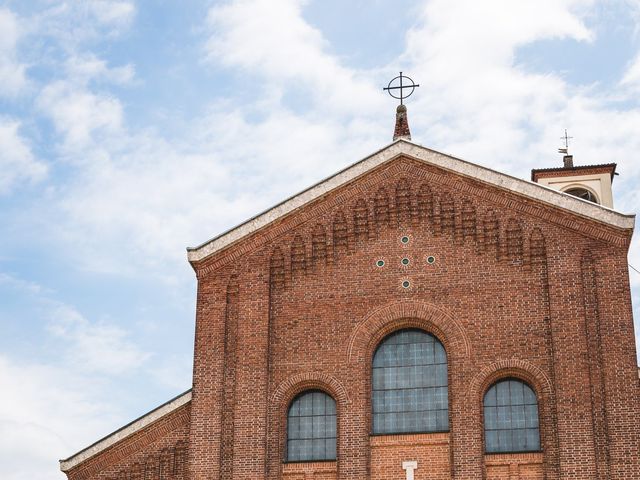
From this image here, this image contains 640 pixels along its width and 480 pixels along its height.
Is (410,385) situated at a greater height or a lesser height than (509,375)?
lesser

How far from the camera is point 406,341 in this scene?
22344mm

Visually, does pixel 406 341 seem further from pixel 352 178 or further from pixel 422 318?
pixel 352 178

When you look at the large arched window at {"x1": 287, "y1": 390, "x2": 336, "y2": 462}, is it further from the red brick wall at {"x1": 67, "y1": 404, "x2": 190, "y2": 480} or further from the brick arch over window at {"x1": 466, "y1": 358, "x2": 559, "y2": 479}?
the brick arch over window at {"x1": 466, "y1": 358, "x2": 559, "y2": 479}

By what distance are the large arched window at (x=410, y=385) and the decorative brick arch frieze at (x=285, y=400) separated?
30.9 inches

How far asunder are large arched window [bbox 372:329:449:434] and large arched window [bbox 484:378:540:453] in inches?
37.4

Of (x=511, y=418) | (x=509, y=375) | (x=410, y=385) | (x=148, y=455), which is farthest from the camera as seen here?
(x=148, y=455)

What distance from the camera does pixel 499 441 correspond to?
21.0 metres

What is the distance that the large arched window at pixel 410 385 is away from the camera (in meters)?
21.5

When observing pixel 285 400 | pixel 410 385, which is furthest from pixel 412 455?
pixel 285 400

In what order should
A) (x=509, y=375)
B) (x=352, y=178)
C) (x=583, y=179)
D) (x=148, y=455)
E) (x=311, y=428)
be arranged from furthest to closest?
(x=583, y=179) → (x=352, y=178) → (x=148, y=455) → (x=311, y=428) → (x=509, y=375)

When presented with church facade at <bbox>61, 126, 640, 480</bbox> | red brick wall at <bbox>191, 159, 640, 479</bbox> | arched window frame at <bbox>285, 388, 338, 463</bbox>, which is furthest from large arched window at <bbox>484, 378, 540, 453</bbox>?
arched window frame at <bbox>285, 388, 338, 463</bbox>

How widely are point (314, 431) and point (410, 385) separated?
2.40m

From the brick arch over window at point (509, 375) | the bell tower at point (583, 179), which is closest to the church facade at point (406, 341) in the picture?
the brick arch over window at point (509, 375)

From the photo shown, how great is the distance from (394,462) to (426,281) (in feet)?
13.6
